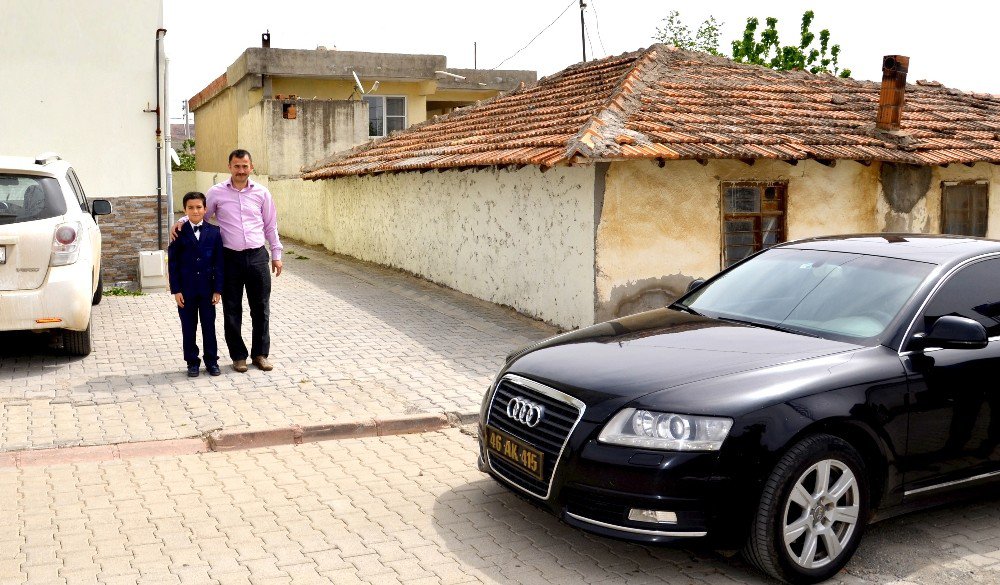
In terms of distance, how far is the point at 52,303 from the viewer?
8.57 metres

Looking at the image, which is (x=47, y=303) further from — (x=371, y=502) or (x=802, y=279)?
(x=802, y=279)

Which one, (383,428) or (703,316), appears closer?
(703,316)

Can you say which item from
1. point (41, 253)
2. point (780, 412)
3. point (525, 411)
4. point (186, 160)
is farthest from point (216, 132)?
point (780, 412)

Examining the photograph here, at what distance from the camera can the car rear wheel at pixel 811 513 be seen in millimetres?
4461

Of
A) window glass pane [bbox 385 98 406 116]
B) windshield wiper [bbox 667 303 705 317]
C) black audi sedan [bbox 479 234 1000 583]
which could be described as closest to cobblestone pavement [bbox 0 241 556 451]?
windshield wiper [bbox 667 303 705 317]

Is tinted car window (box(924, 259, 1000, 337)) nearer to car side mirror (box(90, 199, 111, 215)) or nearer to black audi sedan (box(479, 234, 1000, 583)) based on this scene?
black audi sedan (box(479, 234, 1000, 583))

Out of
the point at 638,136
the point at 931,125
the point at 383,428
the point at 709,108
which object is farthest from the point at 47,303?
the point at 931,125

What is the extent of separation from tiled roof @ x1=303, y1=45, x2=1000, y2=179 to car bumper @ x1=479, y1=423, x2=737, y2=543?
19.2 ft

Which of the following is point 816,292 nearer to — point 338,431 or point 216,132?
point 338,431

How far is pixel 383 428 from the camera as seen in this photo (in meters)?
7.32

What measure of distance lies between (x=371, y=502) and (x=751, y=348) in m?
2.32

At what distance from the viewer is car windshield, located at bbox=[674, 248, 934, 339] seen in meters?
5.28

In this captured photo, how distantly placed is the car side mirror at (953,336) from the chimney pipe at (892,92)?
8.89 metres

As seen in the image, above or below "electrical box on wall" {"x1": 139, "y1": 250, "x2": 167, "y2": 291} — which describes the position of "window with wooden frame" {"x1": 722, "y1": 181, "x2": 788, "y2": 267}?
above
